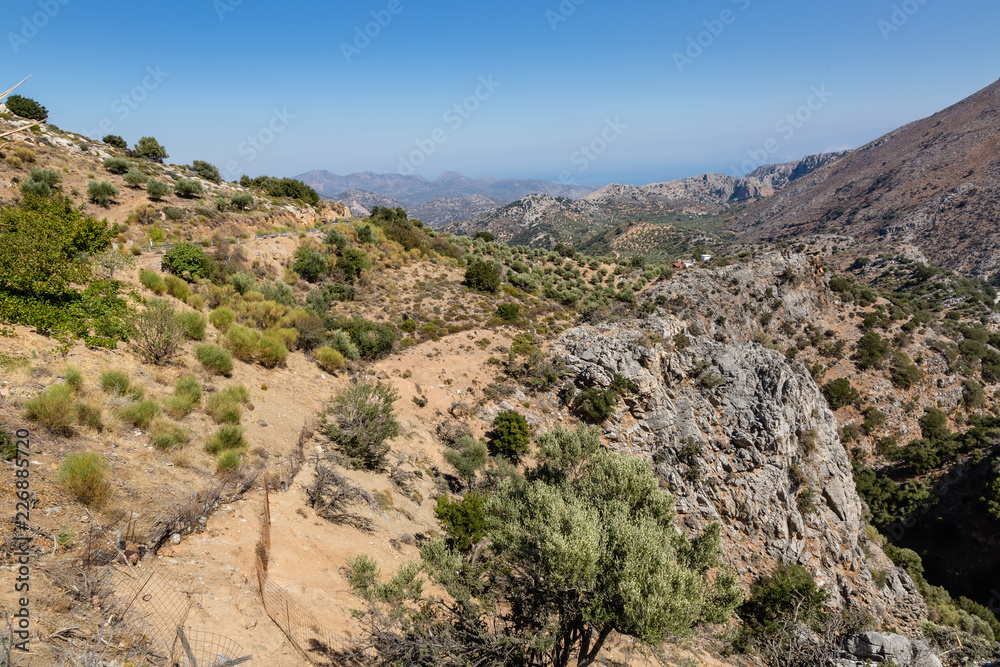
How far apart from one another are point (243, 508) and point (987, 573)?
32.7 metres

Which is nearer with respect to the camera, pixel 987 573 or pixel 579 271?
pixel 987 573

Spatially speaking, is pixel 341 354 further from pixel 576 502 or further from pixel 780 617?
pixel 780 617

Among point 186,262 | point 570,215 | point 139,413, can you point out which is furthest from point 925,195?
point 139,413

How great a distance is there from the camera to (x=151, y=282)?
12.6m

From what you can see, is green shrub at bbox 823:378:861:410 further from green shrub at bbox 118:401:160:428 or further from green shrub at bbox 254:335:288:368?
green shrub at bbox 118:401:160:428

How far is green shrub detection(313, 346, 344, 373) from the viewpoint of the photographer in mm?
14219

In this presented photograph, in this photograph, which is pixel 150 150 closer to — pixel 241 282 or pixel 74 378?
pixel 241 282

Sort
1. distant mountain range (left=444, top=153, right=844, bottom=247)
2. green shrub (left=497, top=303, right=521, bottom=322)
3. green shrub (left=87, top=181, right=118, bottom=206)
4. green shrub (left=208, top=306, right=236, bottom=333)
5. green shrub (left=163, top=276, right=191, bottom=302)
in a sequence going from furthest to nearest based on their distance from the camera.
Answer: distant mountain range (left=444, top=153, right=844, bottom=247)
green shrub (left=497, top=303, right=521, bottom=322)
green shrub (left=87, top=181, right=118, bottom=206)
green shrub (left=163, top=276, right=191, bottom=302)
green shrub (left=208, top=306, right=236, bottom=333)

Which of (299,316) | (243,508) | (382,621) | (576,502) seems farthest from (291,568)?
(299,316)

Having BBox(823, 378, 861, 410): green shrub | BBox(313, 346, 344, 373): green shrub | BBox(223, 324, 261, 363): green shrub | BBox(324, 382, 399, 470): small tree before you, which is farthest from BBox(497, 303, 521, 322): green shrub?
BBox(823, 378, 861, 410): green shrub

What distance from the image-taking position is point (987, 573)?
19844mm

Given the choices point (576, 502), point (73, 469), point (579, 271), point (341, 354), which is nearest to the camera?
point (73, 469)

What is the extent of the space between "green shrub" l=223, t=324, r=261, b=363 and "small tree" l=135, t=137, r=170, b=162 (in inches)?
1077

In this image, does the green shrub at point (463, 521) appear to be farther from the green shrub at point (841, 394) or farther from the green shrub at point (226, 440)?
the green shrub at point (841, 394)
